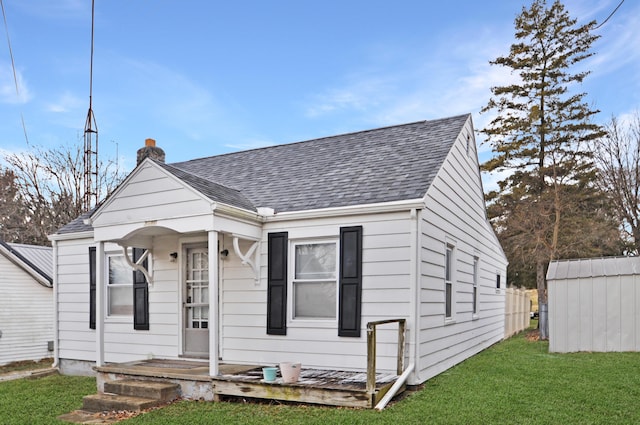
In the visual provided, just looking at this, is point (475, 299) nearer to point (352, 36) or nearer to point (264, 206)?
point (264, 206)

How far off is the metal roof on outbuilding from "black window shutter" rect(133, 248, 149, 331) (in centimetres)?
829

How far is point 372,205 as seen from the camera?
6867 millimetres

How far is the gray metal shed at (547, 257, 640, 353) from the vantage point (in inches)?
377

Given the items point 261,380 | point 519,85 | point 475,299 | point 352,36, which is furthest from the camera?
point 519,85

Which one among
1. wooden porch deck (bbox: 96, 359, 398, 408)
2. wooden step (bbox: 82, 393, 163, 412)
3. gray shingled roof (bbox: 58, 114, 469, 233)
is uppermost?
gray shingled roof (bbox: 58, 114, 469, 233)

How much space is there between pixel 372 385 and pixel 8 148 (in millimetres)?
23793

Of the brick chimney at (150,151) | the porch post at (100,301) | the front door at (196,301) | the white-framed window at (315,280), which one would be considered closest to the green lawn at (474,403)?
the porch post at (100,301)

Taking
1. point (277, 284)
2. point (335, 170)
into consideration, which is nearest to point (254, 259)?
point (277, 284)

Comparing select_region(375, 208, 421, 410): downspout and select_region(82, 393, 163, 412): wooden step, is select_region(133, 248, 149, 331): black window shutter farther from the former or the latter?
select_region(375, 208, 421, 410): downspout

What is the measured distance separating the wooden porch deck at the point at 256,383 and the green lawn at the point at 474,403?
5.5 inches

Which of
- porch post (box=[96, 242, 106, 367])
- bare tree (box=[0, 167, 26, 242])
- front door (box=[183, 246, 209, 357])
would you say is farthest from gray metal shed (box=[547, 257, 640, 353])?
bare tree (box=[0, 167, 26, 242])

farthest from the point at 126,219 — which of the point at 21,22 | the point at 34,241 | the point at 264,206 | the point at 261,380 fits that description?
the point at 34,241

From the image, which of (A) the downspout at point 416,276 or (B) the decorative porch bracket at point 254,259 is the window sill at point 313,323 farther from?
(A) the downspout at point 416,276

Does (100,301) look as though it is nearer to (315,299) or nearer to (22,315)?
(315,299)
